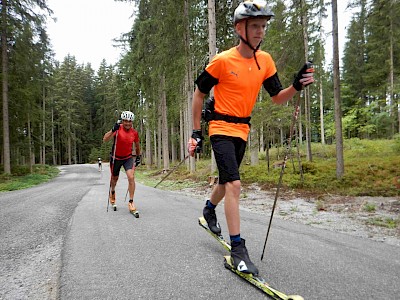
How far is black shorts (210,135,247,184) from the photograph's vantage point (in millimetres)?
2750

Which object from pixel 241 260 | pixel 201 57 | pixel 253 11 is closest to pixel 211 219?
pixel 241 260

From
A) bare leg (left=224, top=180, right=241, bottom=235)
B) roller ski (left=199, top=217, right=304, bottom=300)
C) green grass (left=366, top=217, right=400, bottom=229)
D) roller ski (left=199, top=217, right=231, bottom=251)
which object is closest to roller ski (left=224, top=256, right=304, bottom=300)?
roller ski (left=199, top=217, right=304, bottom=300)

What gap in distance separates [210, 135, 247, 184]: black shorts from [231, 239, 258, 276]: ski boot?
641 millimetres

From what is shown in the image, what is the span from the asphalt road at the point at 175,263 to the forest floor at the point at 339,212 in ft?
2.24

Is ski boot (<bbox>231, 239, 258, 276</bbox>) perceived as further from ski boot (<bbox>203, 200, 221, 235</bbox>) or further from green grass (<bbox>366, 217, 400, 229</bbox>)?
green grass (<bbox>366, 217, 400, 229</bbox>)

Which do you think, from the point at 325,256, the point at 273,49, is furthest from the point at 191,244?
the point at 273,49

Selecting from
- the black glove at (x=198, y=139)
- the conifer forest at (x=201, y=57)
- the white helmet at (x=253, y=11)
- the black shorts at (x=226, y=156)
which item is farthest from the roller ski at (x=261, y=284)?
the conifer forest at (x=201, y=57)

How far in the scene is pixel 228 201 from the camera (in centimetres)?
271

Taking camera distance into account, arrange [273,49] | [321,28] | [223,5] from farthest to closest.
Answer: [223,5] → [321,28] → [273,49]

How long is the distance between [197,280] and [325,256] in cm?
151

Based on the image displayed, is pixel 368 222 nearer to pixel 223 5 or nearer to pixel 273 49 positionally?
pixel 273 49

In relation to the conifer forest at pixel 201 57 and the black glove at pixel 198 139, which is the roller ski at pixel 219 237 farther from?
the conifer forest at pixel 201 57

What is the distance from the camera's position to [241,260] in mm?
2461

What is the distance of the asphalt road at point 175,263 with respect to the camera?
7.33 feet
